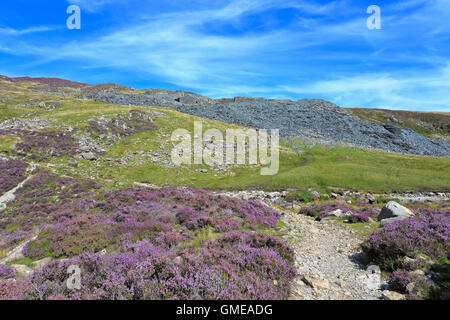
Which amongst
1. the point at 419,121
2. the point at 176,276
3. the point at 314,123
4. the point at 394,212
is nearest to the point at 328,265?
the point at 176,276

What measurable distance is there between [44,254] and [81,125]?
54.3 meters

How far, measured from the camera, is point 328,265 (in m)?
10.7

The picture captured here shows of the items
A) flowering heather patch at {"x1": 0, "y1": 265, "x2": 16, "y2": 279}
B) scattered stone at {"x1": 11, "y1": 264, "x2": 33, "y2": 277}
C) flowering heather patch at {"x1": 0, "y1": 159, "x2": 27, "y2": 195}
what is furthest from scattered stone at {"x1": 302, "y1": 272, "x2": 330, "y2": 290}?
flowering heather patch at {"x1": 0, "y1": 159, "x2": 27, "y2": 195}

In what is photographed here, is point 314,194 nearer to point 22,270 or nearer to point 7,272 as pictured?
point 22,270

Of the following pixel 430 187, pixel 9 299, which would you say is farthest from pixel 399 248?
pixel 430 187

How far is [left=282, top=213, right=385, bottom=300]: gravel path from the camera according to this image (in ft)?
26.0

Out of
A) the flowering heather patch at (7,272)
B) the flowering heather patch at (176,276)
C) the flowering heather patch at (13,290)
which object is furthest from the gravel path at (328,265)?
the flowering heather patch at (7,272)

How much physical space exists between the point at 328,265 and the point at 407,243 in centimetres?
350

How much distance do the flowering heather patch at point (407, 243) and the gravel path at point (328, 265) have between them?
3.38 feet

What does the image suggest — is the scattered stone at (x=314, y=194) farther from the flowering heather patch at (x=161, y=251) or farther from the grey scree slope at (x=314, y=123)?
the grey scree slope at (x=314, y=123)

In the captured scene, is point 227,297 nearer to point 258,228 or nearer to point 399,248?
point 399,248

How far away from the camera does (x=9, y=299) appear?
5.95 metres

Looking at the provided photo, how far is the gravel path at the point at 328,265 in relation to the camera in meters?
7.93
